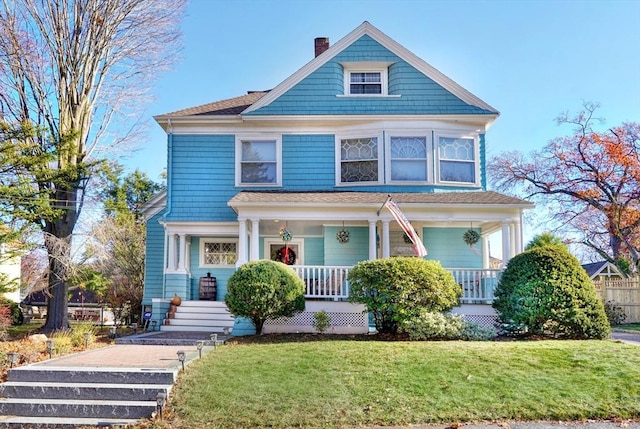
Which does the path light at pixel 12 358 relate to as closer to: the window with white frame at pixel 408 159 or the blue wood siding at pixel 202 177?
the blue wood siding at pixel 202 177

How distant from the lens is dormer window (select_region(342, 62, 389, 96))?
50.5ft

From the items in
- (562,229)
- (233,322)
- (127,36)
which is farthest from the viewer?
(562,229)

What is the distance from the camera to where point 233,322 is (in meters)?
13.3

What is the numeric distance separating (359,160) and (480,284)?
5200mm

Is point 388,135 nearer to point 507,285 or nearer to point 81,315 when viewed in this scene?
point 507,285

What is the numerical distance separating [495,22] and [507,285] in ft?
25.8

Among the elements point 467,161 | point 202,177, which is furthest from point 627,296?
point 202,177

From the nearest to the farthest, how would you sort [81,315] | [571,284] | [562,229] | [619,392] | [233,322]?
1. [619,392]
2. [571,284]
3. [233,322]
4. [81,315]
5. [562,229]

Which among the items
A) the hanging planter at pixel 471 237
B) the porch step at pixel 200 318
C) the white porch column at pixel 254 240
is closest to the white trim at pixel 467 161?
the hanging planter at pixel 471 237

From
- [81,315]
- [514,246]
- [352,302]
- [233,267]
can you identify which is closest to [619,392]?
[352,302]

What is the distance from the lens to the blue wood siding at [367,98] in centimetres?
1495

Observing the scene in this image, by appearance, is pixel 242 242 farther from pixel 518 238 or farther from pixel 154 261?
pixel 518 238

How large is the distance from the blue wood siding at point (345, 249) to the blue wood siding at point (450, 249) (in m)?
1.97

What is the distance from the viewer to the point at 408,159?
48.5 ft
